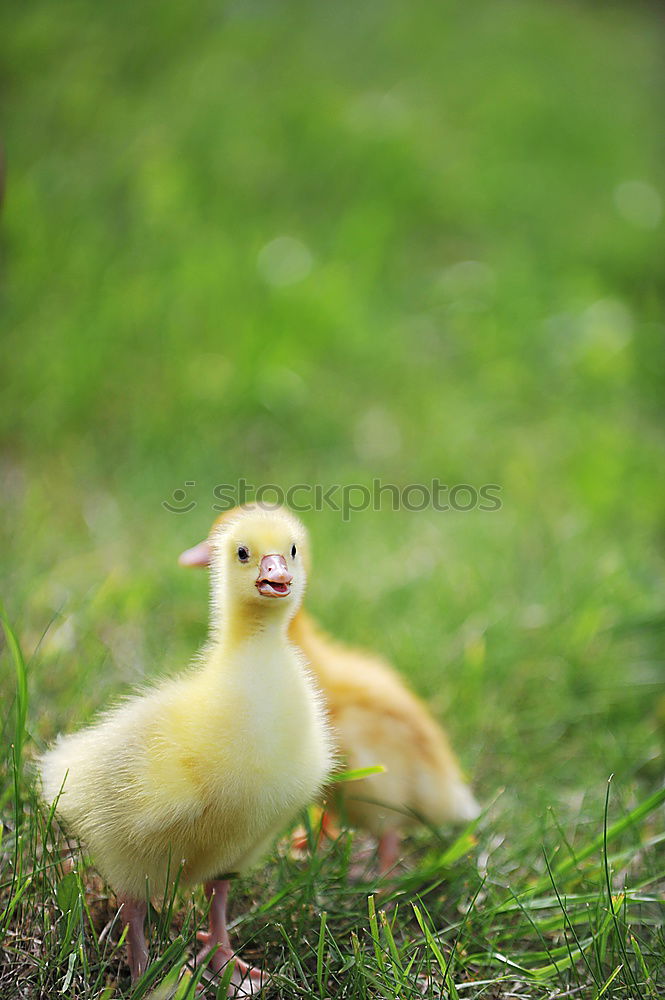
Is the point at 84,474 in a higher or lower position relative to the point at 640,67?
lower

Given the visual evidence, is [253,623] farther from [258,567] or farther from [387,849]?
[387,849]

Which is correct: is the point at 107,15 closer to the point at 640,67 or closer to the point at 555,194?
the point at 555,194

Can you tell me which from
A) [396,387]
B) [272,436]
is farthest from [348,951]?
[396,387]

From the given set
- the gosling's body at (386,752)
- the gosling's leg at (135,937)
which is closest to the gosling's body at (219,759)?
the gosling's leg at (135,937)

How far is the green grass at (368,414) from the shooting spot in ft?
5.47

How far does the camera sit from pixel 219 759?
1.36 metres

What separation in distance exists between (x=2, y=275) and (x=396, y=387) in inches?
68.9

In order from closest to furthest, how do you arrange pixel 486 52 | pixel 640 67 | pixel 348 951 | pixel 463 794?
1. pixel 348 951
2. pixel 463 794
3. pixel 486 52
4. pixel 640 67

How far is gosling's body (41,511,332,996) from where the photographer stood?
1.36 meters

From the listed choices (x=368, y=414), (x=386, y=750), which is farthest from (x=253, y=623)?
(x=368, y=414)

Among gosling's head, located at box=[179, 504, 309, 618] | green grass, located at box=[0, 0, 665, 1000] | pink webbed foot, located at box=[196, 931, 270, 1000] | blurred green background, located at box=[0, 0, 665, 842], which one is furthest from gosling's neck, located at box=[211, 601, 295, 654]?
blurred green background, located at box=[0, 0, 665, 842]

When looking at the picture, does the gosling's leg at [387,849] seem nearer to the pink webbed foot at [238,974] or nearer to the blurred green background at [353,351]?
the blurred green background at [353,351]

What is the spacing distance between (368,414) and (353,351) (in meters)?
0.34

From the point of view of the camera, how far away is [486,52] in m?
6.67
